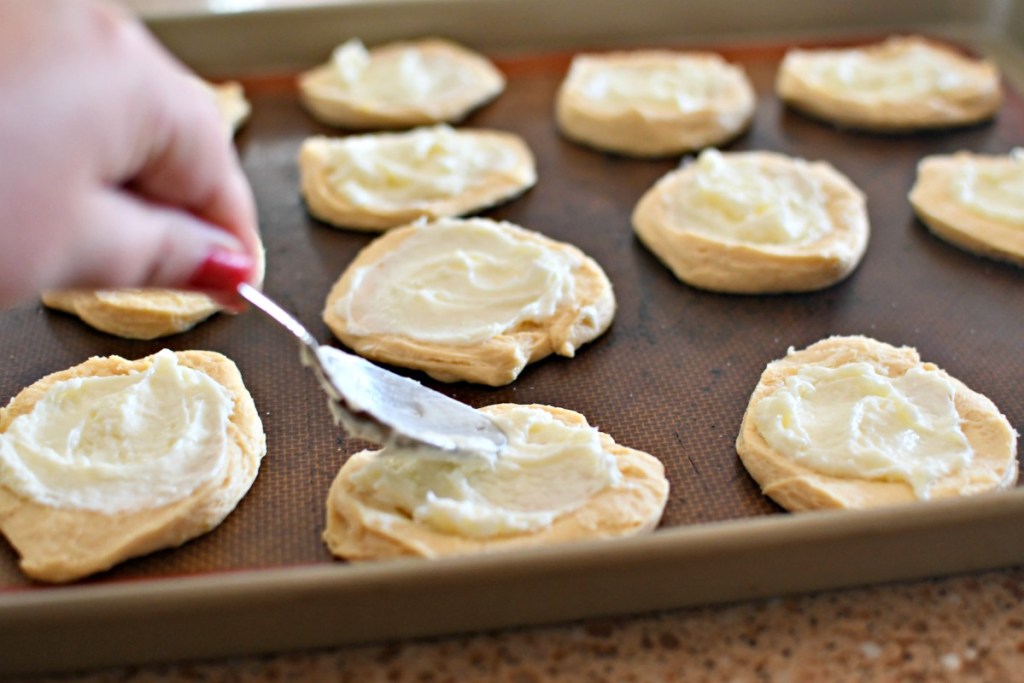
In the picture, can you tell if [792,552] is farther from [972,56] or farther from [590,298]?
[972,56]

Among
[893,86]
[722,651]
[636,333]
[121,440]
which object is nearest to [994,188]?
[893,86]

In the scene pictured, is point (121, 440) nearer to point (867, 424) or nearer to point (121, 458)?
point (121, 458)

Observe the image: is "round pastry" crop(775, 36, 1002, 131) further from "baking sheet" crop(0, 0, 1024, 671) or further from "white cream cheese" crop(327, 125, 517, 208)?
"white cream cheese" crop(327, 125, 517, 208)

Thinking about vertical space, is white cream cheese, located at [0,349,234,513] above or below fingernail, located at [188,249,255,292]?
below

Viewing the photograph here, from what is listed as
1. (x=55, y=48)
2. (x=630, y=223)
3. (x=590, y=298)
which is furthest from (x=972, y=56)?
(x=55, y=48)

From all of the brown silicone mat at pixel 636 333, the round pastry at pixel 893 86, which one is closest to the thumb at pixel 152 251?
the brown silicone mat at pixel 636 333

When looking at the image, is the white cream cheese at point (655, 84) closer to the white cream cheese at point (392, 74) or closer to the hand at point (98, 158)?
the white cream cheese at point (392, 74)

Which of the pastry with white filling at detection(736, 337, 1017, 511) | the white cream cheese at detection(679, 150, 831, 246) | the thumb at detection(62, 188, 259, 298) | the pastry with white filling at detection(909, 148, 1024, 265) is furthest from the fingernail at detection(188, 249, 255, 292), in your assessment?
the pastry with white filling at detection(909, 148, 1024, 265)
